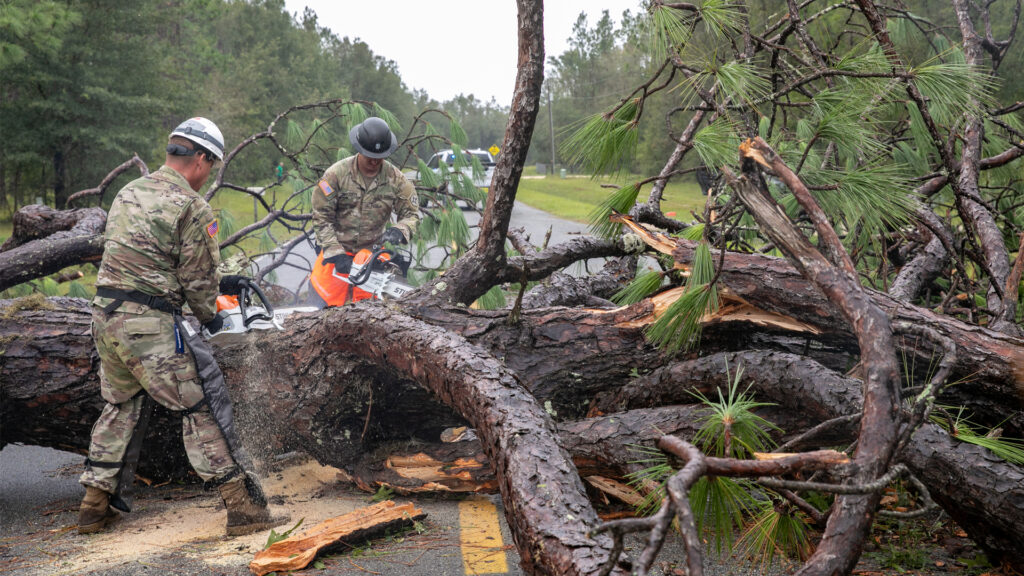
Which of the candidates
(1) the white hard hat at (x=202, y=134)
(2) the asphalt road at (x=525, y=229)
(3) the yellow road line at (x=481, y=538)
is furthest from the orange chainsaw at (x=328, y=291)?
(2) the asphalt road at (x=525, y=229)

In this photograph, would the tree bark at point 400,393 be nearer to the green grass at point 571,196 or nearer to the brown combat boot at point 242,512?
the brown combat boot at point 242,512

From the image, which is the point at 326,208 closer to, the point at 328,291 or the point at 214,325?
the point at 328,291

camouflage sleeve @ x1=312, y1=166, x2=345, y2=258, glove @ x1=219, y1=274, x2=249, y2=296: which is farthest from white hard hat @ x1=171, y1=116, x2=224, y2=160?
camouflage sleeve @ x1=312, y1=166, x2=345, y2=258

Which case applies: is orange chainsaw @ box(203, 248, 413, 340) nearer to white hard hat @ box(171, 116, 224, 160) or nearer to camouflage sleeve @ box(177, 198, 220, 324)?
camouflage sleeve @ box(177, 198, 220, 324)

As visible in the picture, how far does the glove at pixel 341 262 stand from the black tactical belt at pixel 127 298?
5.88 feet

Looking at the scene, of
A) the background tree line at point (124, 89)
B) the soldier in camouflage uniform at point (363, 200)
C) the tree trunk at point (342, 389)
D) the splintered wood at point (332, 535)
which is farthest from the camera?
the background tree line at point (124, 89)

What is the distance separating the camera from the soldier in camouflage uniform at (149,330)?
10.5ft

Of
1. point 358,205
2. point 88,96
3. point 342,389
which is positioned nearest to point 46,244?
point 358,205

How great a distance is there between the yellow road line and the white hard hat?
2.12 m

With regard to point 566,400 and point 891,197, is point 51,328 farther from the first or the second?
point 891,197

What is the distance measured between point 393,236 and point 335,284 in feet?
1.81

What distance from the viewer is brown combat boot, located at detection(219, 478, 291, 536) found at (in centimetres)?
307

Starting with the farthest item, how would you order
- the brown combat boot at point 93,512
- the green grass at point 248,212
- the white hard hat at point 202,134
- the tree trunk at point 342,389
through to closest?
1. the green grass at point 248,212
2. the white hard hat at point 202,134
3. the brown combat boot at point 93,512
4. the tree trunk at point 342,389

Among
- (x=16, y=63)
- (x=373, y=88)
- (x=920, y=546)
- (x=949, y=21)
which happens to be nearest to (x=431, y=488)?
(x=920, y=546)
